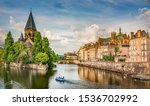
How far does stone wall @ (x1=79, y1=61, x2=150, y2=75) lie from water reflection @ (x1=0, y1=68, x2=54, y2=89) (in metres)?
0.93

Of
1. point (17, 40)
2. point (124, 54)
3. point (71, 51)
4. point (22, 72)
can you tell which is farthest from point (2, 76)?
point (124, 54)

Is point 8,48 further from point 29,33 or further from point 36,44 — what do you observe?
point 36,44

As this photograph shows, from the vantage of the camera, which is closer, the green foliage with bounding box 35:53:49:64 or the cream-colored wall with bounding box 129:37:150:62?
the green foliage with bounding box 35:53:49:64

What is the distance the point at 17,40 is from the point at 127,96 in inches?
70.9

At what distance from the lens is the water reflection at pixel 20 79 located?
15.1ft

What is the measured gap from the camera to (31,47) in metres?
5.29

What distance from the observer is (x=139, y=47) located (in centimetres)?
552

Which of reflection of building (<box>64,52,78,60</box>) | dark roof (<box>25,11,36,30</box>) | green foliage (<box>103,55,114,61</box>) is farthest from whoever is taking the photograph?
green foliage (<box>103,55,114,61</box>)

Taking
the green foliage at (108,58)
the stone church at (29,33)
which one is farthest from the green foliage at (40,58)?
the green foliage at (108,58)

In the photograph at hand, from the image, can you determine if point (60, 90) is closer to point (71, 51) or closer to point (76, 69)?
point (71, 51)

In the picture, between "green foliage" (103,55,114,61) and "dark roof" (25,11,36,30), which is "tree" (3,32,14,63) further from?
"green foliage" (103,55,114,61)

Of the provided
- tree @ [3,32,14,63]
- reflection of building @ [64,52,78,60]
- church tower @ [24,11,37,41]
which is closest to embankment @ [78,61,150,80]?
reflection of building @ [64,52,78,60]

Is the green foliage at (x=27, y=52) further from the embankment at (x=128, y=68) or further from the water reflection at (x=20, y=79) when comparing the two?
the embankment at (x=128, y=68)

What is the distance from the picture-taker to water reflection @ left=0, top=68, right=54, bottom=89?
4.60m
